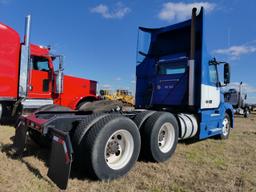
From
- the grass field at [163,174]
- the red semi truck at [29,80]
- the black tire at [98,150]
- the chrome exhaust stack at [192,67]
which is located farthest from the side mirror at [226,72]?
the red semi truck at [29,80]

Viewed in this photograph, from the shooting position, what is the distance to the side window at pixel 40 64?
9.06 meters

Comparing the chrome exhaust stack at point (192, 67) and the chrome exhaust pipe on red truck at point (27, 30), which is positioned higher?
the chrome exhaust pipe on red truck at point (27, 30)

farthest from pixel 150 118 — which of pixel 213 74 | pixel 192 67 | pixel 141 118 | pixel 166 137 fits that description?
pixel 213 74

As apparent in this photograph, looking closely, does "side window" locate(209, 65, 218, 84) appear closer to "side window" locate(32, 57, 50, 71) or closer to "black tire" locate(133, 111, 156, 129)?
"black tire" locate(133, 111, 156, 129)

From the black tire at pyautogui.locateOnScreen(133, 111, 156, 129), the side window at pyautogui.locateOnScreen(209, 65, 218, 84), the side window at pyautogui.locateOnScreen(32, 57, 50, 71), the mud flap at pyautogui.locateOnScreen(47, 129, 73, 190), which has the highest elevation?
the side window at pyautogui.locateOnScreen(32, 57, 50, 71)

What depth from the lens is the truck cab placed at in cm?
670

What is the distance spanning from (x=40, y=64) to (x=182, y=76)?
5.15 meters

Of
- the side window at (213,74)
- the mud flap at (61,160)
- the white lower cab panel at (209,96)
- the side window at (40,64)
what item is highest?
the side window at (40,64)

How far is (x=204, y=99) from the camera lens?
677cm

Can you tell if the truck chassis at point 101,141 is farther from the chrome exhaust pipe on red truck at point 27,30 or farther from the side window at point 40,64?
the side window at point 40,64

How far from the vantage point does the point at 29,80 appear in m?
Answer: 8.60

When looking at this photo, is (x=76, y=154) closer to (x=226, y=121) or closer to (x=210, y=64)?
(x=210, y=64)

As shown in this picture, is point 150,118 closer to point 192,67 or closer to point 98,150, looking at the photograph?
point 98,150

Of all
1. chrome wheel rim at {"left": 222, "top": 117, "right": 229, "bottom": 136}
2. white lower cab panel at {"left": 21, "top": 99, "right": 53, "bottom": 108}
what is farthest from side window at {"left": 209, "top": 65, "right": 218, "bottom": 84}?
white lower cab panel at {"left": 21, "top": 99, "right": 53, "bottom": 108}
